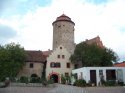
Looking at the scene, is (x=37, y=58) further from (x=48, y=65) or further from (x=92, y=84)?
(x=92, y=84)

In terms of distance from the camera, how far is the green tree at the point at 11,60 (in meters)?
48.9

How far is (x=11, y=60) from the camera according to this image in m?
49.9

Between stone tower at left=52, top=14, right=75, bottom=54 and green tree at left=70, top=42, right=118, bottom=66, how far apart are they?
19.5ft

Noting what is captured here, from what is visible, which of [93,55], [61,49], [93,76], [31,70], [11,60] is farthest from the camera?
[61,49]

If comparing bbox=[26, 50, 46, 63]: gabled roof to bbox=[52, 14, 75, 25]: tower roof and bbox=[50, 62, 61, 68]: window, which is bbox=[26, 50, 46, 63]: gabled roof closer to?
bbox=[50, 62, 61, 68]: window

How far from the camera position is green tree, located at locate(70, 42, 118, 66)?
50406mm

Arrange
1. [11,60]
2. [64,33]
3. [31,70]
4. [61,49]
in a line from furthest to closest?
[64,33]
[61,49]
[31,70]
[11,60]

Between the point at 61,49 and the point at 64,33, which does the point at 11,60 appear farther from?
the point at 64,33

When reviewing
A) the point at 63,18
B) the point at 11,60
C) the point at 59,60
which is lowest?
the point at 11,60

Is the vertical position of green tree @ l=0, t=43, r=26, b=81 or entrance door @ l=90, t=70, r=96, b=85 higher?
green tree @ l=0, t=43, r=26, b=81

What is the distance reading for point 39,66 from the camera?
2163 inches

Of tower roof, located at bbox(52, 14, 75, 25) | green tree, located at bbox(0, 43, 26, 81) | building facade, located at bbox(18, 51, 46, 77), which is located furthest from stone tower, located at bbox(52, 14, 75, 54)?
green tree, located at bbox(0, 43, 26, 81)

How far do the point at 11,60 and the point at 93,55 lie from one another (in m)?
17.1

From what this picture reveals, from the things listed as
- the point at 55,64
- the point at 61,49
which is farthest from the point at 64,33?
the point at 55,64
